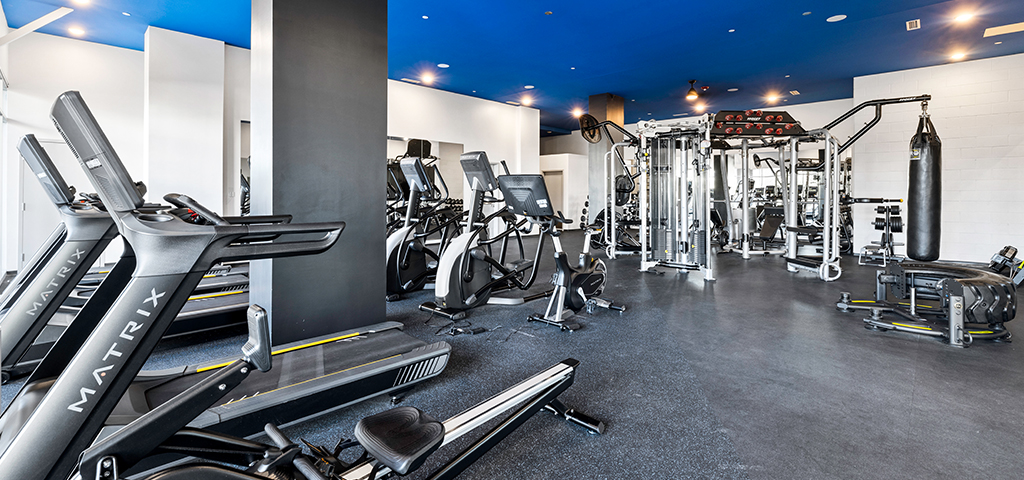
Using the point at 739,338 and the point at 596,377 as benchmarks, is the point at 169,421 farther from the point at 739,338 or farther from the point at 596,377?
the point at 739,338

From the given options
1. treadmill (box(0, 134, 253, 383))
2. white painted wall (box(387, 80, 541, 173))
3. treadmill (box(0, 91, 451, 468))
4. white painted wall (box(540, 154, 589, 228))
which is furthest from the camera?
white painted wall (box(540, 154, 589, 228))

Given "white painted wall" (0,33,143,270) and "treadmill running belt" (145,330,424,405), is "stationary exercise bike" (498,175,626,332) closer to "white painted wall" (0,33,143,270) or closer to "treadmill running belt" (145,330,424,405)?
"treadmill running belt" (145,330,424,405)

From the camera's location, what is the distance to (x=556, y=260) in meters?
3.82

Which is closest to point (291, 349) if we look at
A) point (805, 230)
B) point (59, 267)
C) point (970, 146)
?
point (59, 267)

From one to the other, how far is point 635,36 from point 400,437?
6845 millimetres

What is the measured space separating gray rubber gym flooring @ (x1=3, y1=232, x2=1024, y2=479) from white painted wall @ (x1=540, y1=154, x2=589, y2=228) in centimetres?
964

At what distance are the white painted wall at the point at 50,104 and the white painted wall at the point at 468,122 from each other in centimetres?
394

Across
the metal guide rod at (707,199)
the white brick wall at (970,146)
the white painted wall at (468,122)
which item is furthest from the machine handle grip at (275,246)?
the white brick wall at (970,146)

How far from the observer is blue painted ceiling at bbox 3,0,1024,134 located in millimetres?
5645

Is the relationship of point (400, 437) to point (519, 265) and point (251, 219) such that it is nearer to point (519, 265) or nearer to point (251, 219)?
point (251, 219)

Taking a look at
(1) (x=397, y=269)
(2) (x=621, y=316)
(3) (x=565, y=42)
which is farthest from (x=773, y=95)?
(1) (x=397, y=269)

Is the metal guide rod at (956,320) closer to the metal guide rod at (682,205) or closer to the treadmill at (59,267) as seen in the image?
the metal guide rod at (682,205)

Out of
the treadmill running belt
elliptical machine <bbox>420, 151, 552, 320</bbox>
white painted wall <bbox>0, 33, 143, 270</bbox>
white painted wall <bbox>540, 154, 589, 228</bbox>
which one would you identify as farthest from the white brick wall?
white painted wall <bbox>0, 33, 143, 270</bbox>

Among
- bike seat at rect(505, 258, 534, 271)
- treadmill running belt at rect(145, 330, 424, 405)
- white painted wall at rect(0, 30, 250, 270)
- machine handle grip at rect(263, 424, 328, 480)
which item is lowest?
treadmill running belt at rect(145, 330, 424, 405)
